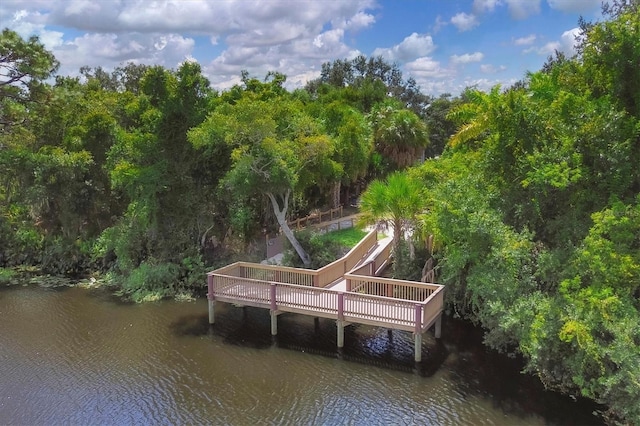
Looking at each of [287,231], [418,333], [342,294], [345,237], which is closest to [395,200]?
[342,294]

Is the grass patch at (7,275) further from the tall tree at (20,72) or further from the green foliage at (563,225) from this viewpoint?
the green foliage at (563,225)

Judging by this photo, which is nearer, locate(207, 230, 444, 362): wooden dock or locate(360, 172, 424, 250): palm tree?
locate(207, 230, 444, 362): wooden dock

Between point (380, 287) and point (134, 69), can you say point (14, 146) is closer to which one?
point (380, 287)

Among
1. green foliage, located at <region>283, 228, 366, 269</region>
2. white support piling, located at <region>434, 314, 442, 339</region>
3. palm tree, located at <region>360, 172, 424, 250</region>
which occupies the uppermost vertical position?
palm tree, located at <region>360, 172, 424, 250</region>

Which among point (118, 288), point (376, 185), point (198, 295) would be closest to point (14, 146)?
point (118, 288)

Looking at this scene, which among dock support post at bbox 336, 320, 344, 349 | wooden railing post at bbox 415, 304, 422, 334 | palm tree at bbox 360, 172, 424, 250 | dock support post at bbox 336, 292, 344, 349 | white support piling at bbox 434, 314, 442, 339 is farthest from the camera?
palm tree at bbox 360, 172, 424, 250

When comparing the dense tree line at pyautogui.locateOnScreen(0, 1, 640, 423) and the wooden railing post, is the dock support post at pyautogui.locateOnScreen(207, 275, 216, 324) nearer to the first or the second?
the dense tree line at pyautogui.locateOnScreen(0, 1, 640, 423)

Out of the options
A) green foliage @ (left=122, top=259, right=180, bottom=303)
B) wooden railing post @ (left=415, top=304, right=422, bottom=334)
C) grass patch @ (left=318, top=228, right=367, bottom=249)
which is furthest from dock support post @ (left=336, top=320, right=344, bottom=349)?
green foliage @ (left=122, top=259, right=180, bottom=303)

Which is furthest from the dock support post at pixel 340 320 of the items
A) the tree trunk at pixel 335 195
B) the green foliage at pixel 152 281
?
the tree trunk at pixel 335 195
